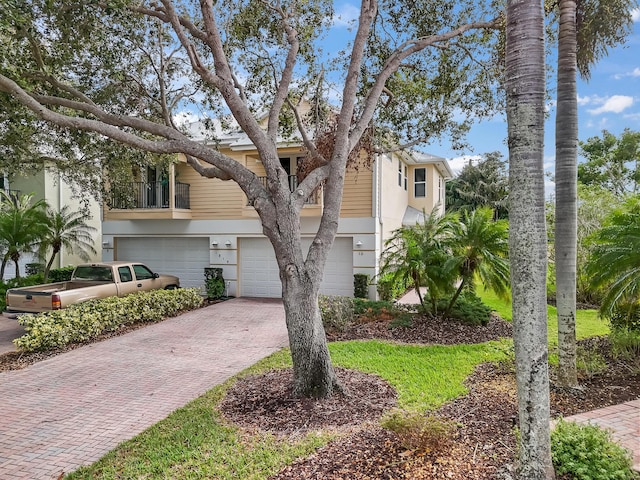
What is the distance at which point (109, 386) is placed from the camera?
7152 mm

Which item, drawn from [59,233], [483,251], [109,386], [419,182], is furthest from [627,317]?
[59,233]

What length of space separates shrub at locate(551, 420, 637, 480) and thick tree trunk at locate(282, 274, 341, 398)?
2828 millimetres

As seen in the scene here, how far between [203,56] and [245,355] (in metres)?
6.43

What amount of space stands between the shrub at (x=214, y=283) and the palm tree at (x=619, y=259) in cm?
1212

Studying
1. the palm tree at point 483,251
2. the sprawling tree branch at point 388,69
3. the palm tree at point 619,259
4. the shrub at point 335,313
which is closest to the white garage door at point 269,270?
the shrub at point 335,313

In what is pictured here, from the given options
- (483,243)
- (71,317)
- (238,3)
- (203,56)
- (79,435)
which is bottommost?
(79,435)

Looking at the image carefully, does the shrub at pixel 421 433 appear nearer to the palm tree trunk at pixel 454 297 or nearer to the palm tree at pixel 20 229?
the palm tree trunk at pixel 454 297

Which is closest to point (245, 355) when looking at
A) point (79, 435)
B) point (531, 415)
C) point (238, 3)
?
point (79, 435)

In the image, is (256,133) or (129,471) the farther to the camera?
(256,133)

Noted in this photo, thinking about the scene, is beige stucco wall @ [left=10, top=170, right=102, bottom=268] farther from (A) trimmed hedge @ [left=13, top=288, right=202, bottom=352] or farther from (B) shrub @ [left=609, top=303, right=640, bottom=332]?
(B) shrub @ [left=609, top=303, right=640, bottom=332]

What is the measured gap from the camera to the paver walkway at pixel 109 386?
4.99 metres

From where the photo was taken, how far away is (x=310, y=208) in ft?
48.6

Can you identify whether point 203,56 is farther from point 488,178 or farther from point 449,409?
point 488,178

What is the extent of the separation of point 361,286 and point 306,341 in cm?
903
